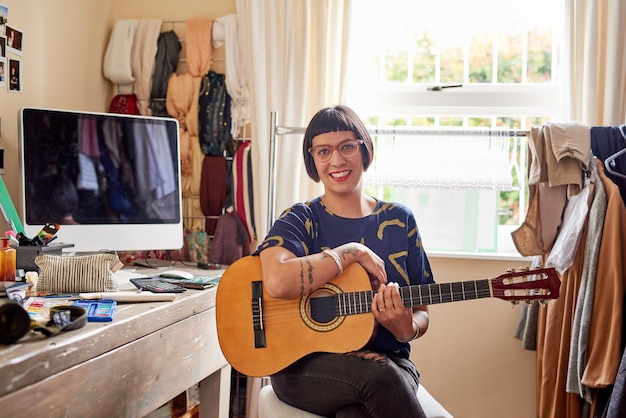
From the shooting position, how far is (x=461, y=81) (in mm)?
2795

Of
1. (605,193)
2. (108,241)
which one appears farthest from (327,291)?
(605,193)

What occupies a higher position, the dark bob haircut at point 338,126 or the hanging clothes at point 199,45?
the hanging clothes at point 199,45

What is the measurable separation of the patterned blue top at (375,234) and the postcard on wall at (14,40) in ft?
3.63

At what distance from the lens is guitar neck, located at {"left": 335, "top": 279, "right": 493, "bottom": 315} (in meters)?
1.62

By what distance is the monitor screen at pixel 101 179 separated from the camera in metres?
2.04

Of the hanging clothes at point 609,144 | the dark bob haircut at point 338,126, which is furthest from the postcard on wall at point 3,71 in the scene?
the hanging clothes at point 609,144

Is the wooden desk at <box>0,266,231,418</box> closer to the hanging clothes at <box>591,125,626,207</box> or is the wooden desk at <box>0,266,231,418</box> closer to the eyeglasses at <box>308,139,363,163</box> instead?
the eyeglasses at <box>308,139,363,163</box>

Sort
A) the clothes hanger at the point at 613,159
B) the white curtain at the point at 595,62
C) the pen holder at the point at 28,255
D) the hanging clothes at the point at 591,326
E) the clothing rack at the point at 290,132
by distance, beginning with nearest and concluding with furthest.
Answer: the pen holder at the point at 28,255 → the hanging clothes at the point at 591,326 → the clothes hanger at the point at 613,159 → the clothing rack at the point at 290,132 → the white curtain at the point at 595,62

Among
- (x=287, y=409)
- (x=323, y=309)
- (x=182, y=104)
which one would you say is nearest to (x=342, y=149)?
(x=323, y=309)

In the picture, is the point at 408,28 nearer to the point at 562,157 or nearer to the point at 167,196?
the point at 562,157

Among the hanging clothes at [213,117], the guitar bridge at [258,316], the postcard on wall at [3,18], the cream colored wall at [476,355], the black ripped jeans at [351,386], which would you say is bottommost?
the cream colored wall at [476,355]

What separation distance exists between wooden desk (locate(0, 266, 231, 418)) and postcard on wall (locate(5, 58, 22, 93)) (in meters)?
0.78

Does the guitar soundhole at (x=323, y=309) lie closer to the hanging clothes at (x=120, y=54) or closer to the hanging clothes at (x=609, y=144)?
the hanging clothes at (x=609, y=144)

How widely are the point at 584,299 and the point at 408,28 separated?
52.1 inches
